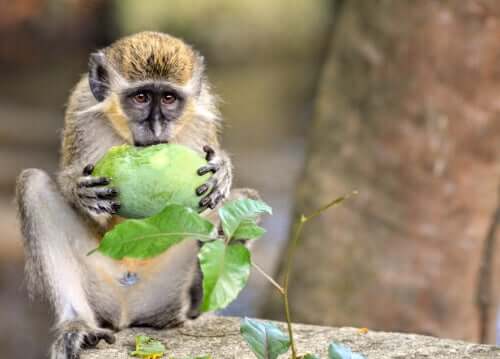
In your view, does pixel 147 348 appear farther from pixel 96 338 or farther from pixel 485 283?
pixel 485 283

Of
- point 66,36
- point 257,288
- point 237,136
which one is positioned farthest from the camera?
point 66,36

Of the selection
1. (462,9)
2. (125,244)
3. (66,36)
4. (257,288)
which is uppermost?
(66,36)

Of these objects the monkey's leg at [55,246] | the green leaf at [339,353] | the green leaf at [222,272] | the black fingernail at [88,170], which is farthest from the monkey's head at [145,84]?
the green leaf at [339,353]

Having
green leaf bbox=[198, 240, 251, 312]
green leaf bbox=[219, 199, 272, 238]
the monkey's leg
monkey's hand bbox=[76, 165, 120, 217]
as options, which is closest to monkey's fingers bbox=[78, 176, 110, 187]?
monkey's hand bbox=[76, 165, 120, 217]

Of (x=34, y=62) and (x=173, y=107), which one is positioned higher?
(x=34, y=62)

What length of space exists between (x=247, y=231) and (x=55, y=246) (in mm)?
1649

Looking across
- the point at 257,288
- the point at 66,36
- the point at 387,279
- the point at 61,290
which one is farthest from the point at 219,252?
the point at 66,36

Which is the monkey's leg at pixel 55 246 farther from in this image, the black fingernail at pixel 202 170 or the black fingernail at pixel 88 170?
the black fingernail at pixel 202 170

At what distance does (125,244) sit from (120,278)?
5.48 ft

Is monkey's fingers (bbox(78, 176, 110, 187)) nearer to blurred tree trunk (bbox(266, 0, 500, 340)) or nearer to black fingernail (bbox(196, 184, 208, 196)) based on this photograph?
black fingernail (bbox(196, 184, 208, 196))

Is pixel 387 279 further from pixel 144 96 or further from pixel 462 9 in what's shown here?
pixel 144 96

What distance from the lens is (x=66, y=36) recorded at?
19906 mm

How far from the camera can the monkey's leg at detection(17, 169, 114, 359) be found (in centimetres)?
495

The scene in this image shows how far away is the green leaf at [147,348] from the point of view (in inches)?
178
